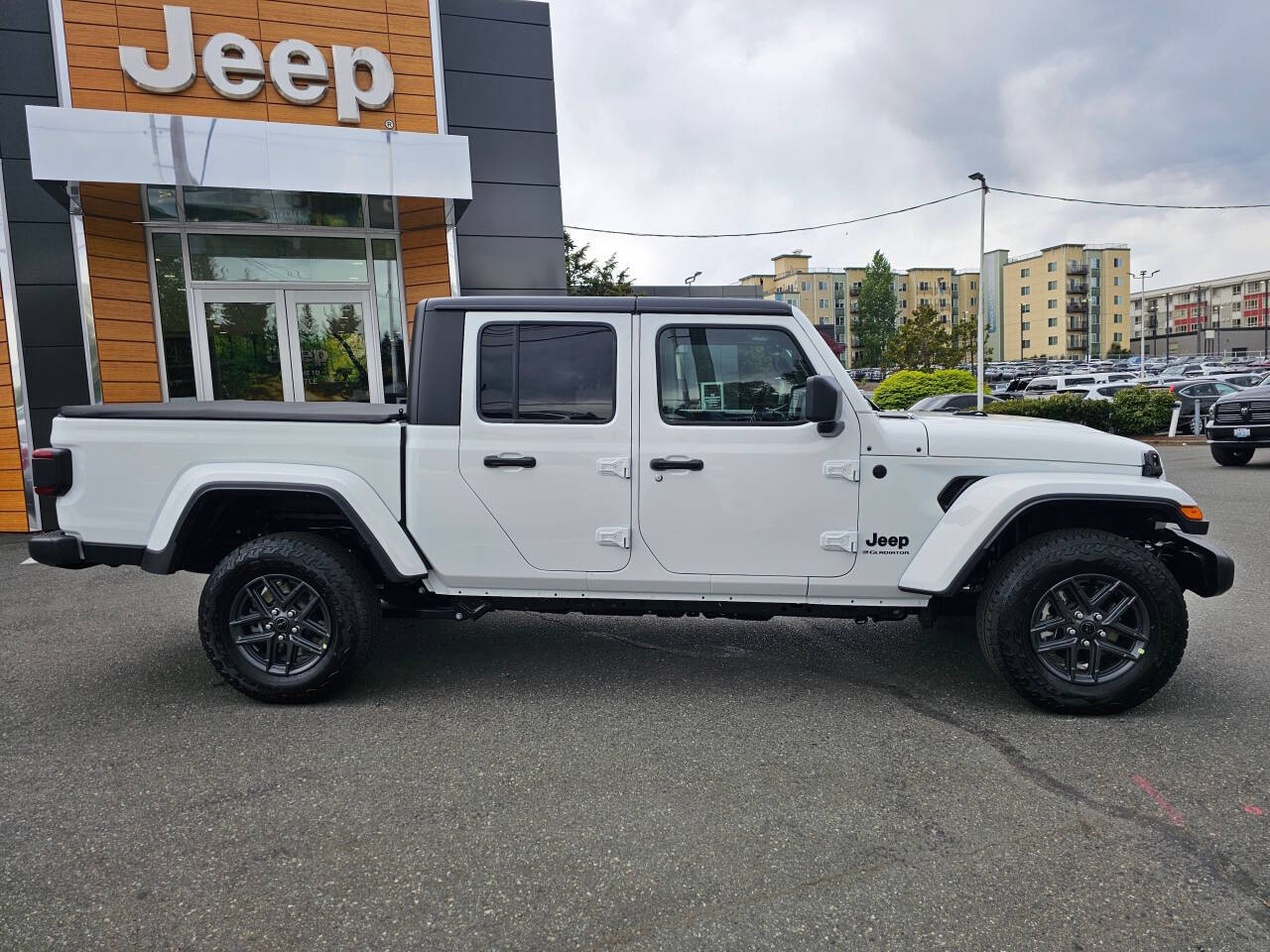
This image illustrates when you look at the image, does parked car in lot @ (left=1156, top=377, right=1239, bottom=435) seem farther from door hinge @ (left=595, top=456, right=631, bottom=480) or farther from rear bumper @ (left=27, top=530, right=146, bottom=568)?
rear bumper @ (left=27, top=530, right=146, bottom=568)

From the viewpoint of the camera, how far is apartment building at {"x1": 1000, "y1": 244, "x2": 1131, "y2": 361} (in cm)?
10300

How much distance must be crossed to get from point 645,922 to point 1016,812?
4.81 ft

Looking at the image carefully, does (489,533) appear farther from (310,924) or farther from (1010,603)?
(1010,603)

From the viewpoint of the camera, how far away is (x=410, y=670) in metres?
4.39

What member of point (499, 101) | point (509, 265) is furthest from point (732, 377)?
point (499, 101)

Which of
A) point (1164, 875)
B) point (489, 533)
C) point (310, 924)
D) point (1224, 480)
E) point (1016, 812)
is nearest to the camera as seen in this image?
point (310, 924)

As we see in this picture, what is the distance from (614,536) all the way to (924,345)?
41954mm

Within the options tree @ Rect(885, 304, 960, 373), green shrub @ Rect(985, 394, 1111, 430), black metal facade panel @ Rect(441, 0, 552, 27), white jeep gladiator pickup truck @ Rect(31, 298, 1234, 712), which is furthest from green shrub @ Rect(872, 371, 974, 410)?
white jeep gladiator pickup truck @ Rect(31, 298, 1234, 712)

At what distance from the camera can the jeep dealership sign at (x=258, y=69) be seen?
28.6 ft

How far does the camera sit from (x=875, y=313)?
2835 inches

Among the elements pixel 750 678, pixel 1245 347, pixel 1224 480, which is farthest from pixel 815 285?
pixel 750 678

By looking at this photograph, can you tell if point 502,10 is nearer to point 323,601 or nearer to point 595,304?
point 595,304

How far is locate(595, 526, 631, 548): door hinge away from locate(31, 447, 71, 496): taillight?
104 inches

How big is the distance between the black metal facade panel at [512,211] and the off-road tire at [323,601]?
25.8 feet
